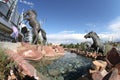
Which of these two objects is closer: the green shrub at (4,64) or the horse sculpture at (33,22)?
the green shrub at (4,64)

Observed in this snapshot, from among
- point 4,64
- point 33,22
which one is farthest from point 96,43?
point 4,64

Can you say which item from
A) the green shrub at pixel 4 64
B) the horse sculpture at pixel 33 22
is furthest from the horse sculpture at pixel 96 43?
the green shrub at pixel 4 64

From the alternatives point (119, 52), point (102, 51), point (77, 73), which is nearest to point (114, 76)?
point (119, 52)

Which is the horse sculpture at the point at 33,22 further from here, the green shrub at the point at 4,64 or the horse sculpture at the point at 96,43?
the green shrub at the point at 4,64

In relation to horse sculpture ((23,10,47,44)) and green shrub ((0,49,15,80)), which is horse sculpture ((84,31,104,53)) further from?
green shrub ((0,49,15,80))

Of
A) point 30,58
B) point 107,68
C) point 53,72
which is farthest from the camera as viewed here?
point 30,58

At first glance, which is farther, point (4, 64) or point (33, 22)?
point (33, 22)

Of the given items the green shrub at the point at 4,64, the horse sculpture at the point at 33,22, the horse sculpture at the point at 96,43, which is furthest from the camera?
the horse sculpture at the point at 33,22

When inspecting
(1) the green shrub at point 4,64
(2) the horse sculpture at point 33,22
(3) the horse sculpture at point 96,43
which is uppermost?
(2) the horse sculpture at point 33,22

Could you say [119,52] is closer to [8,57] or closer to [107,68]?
[107,68]

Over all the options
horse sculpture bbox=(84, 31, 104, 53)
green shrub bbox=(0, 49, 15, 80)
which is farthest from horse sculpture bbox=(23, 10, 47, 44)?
green shrub bbox=(0, 49, 15, 80)

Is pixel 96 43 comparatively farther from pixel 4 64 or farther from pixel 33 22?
pixel 4 64

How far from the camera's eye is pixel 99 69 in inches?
294

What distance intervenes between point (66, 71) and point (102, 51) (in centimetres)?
760
